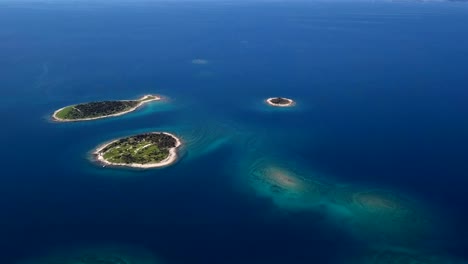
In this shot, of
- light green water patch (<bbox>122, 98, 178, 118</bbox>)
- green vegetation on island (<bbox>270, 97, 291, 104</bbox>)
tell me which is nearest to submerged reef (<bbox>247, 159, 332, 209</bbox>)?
green vegetation on island (<bbox>270, 97, 291, 104</bbox>)

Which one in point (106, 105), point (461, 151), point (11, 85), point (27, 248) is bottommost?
point (27, 248)

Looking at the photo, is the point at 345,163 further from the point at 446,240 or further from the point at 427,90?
the point at 427,90

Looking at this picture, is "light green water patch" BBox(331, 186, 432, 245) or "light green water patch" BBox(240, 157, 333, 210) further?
"light green water patch" BBox(240, 157, 333, 210)

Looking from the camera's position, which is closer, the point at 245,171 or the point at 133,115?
the point at 245,171

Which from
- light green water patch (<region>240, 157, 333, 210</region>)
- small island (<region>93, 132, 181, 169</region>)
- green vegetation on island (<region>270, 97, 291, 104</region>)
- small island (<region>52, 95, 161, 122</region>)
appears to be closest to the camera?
light green water patch (<region>240, 157, 333, 210</region>)

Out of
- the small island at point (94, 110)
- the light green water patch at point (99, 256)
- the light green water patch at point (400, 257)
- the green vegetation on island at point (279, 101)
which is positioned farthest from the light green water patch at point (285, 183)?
the small island at point (94, 110)

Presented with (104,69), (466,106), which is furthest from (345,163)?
(104,69)

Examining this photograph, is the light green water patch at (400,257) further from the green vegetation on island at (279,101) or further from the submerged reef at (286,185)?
the green vegetation on island at (279,101)

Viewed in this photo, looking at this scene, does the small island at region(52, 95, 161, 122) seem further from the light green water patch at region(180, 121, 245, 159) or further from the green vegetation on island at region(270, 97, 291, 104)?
the green vegetation on island at region(270, 97, 291, 104)
